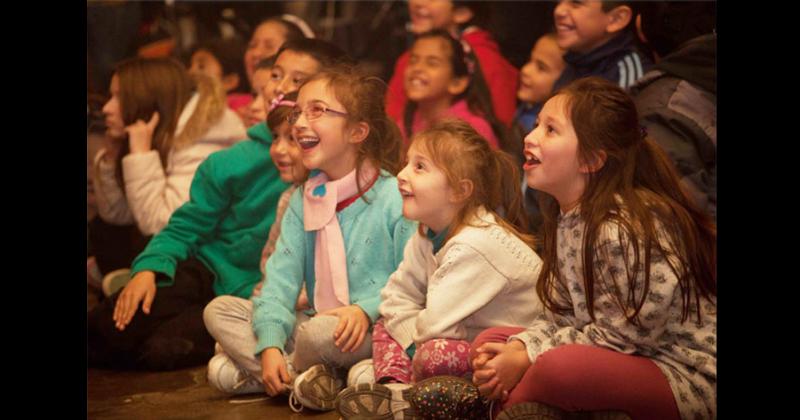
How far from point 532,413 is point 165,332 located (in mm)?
1248

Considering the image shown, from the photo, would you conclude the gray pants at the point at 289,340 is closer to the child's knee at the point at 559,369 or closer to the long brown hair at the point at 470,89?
the child's knee at the point at 559,369

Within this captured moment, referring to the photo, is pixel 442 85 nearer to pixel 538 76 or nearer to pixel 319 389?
pixel 538 76

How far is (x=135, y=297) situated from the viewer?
10.6ft

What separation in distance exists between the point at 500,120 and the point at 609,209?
0.79 meters

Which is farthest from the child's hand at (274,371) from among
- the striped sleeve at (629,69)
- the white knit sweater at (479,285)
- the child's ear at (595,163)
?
the striped sleeve at (629,69)

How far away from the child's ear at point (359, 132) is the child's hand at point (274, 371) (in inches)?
23.5

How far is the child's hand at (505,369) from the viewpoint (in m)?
2.54

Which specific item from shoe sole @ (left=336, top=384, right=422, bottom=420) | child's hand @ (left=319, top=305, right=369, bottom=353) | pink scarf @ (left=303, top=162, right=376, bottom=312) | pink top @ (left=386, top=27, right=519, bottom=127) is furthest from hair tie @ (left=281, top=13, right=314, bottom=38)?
shoe sole @ (left=336, top=384, right=422, bottom=420)

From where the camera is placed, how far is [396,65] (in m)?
3.51

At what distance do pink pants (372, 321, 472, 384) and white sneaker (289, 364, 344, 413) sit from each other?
0.48 feet

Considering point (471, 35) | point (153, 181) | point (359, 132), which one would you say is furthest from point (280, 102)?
point (471, 35)

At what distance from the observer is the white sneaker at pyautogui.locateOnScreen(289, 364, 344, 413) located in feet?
9.20
